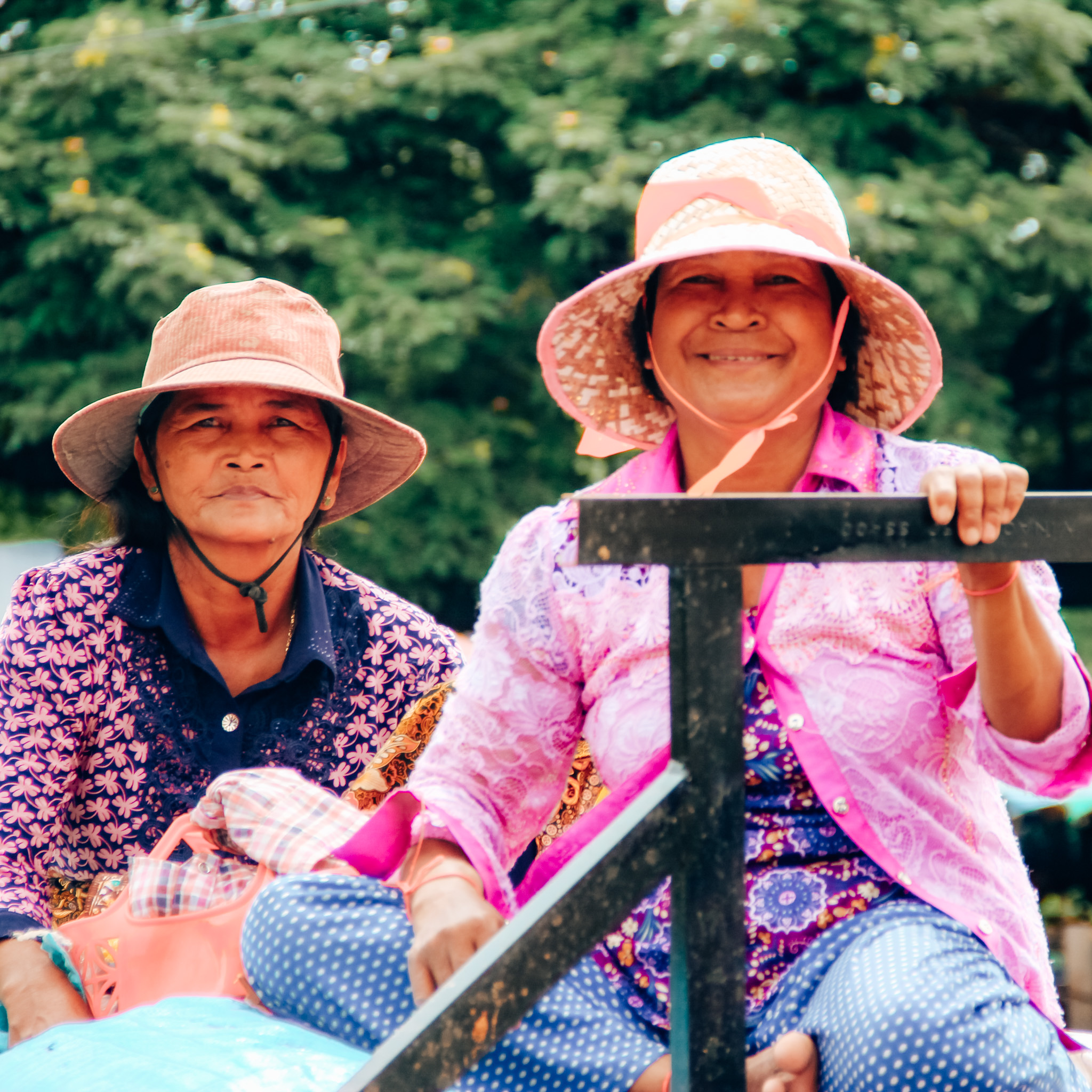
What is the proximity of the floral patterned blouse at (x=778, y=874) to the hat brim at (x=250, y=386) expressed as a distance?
1063mm

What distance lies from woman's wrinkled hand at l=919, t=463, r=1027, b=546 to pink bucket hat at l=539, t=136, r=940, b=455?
0.60 meters

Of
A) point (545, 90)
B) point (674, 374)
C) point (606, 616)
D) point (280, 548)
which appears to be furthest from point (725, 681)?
→ point (545, 90)

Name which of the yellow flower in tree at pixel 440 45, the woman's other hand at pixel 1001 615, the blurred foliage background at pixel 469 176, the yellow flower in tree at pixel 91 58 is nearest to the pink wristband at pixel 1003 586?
the woman's other hand at pixel 1001 615

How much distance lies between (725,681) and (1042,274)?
545 cm

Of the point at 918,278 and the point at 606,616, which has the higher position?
the point at 606,616

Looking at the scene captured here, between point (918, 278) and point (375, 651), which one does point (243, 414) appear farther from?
point (918, 278)

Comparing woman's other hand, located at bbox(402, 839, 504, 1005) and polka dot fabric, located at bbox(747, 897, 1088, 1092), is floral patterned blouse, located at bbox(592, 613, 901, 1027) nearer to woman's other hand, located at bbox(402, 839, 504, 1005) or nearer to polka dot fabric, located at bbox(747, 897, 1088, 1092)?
polka dot fabric, located at bbox(747, 897, 1088, 1092)

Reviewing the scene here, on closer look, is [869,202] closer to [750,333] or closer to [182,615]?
[182,615]

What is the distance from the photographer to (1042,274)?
19.4ft

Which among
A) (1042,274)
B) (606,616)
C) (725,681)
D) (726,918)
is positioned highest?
(725,681)

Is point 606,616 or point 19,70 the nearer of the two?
point 606,616

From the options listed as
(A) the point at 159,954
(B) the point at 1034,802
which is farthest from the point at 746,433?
(B) the point at 1034,802

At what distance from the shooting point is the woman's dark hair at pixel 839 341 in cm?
178

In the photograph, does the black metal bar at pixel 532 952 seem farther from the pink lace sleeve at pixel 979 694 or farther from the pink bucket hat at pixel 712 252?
the pink bucket hat at pixel 712 252
